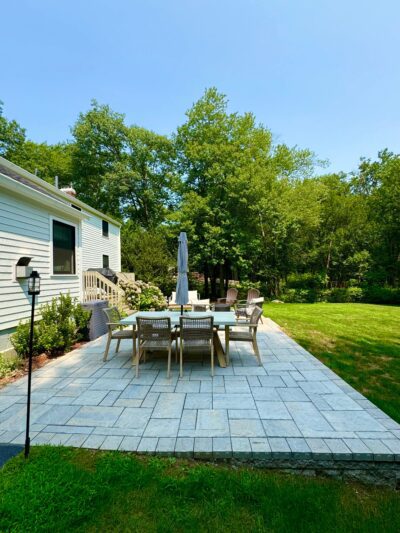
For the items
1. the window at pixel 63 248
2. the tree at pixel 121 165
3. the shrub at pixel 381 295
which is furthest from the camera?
the tree at pixel 121 165

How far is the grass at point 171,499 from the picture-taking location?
1.77 meters

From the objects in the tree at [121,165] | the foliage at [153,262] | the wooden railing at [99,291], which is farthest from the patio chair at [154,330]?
the tree at [121,165]

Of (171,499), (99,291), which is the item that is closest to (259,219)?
(99,291)

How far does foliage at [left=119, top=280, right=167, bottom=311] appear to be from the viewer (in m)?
10.9

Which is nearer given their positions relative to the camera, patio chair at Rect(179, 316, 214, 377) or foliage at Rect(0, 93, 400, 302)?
patio chair at Rect(179, 316, 214, 377)

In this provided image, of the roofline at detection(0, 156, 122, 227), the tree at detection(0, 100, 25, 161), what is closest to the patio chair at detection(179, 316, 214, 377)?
the roofline at detection(0, 156, 122, 227)

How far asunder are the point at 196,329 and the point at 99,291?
6.39 metres

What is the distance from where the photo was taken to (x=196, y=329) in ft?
14.0

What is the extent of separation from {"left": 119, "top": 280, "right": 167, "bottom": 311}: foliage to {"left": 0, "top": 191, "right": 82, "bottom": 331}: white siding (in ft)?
14.0

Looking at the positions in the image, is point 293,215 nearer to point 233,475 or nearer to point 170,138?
point 170,138

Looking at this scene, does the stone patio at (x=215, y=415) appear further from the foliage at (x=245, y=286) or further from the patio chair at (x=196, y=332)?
the foliage at (x=245, y=286)

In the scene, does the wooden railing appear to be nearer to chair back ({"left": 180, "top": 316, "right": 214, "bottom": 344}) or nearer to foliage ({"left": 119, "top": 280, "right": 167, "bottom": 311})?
foliage ({"left": 119, "top": 280, "right": 167, "bottom": 311})

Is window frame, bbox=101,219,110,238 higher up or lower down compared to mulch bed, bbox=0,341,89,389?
higher up

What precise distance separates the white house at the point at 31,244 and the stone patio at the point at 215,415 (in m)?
1.47
